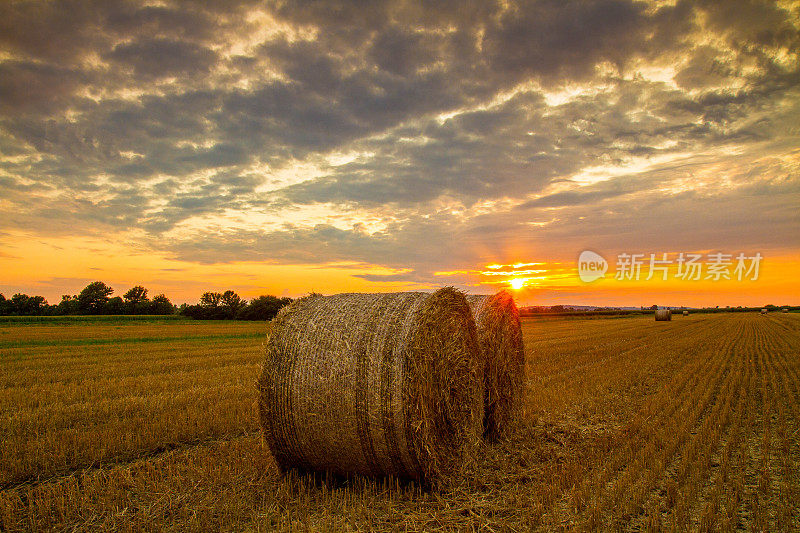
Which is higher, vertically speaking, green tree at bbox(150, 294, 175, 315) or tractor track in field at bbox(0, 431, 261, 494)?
green tree at bbox(150, 294, 175, 315)

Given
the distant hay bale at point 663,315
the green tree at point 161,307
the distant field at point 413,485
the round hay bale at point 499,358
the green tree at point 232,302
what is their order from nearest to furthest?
1. the distant field at point 413,485
2. the round hay bale at point 499,358
3. the distant hay bale at point 663,315
4. the green tree at point 232,302
5. the green tree at point 161,307

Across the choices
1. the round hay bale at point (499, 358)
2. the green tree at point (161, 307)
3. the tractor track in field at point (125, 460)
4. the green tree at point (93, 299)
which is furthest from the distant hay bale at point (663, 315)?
the green tree at point (93, 299)

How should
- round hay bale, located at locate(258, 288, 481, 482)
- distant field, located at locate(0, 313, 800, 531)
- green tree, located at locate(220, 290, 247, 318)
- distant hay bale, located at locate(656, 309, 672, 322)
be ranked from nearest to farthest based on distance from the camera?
distant field, located at locate(0, 313, 800, 531)
round hay bale, located at locate(258, 288, 481, 482)
distant hay bale, located at locate(656, 309, 672, 322)
green tree, located at locate(220, 290, 247, 318)

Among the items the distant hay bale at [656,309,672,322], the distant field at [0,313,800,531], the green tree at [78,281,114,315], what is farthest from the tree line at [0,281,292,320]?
the distant field at [0,313,800,531]

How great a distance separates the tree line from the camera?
5669 cm

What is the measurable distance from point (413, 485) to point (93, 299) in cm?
6823

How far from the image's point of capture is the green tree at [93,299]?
60.3 meters

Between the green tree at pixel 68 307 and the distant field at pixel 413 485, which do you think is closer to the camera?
the distant field at pixel 413 485

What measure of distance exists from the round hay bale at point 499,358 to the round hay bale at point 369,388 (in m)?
1.15

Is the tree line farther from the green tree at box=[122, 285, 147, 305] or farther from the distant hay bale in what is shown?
the distant hay bale

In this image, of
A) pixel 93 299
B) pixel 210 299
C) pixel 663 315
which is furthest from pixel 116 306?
pixel 663 315

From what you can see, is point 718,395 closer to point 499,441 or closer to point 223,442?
point 499,441

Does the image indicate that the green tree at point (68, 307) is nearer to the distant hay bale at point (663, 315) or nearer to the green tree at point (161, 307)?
the green tree at point (161, 307)

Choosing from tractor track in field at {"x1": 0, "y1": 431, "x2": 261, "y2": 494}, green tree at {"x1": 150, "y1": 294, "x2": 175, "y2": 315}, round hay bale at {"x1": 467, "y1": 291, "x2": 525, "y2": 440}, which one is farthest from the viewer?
green tree at {"x1": 150, "y1": 294, "x2": 175, "y2": 315}
